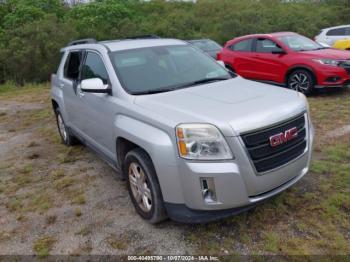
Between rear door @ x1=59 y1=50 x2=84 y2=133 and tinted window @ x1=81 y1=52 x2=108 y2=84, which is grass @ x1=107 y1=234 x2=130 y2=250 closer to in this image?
tinted window @ x1=81 y1=52 x2=108 y2=84

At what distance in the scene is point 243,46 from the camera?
941 cm

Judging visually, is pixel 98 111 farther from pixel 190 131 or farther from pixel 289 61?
pixel 289 61

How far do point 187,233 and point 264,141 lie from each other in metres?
1.13

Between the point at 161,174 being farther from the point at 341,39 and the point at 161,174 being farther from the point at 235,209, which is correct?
the point at 341,39

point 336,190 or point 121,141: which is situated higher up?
point 121,141

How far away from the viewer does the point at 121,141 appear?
3652mm

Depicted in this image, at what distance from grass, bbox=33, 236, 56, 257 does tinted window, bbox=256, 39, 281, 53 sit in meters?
7.03

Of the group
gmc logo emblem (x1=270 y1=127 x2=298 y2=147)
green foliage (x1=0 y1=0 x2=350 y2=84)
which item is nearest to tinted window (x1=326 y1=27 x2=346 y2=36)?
green foliage (x1=0 y1=0 x2=350 y2=84)

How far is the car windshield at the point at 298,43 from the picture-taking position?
845cm

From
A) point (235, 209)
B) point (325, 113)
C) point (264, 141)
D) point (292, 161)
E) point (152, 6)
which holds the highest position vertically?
point (152, 6)

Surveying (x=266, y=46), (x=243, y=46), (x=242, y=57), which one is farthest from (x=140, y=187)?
(x=243, y=46)

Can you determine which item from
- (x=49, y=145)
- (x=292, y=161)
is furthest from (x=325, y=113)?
(x=49, y=145)

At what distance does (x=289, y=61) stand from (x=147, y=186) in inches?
238

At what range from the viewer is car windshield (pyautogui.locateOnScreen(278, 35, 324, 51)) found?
845 cm
